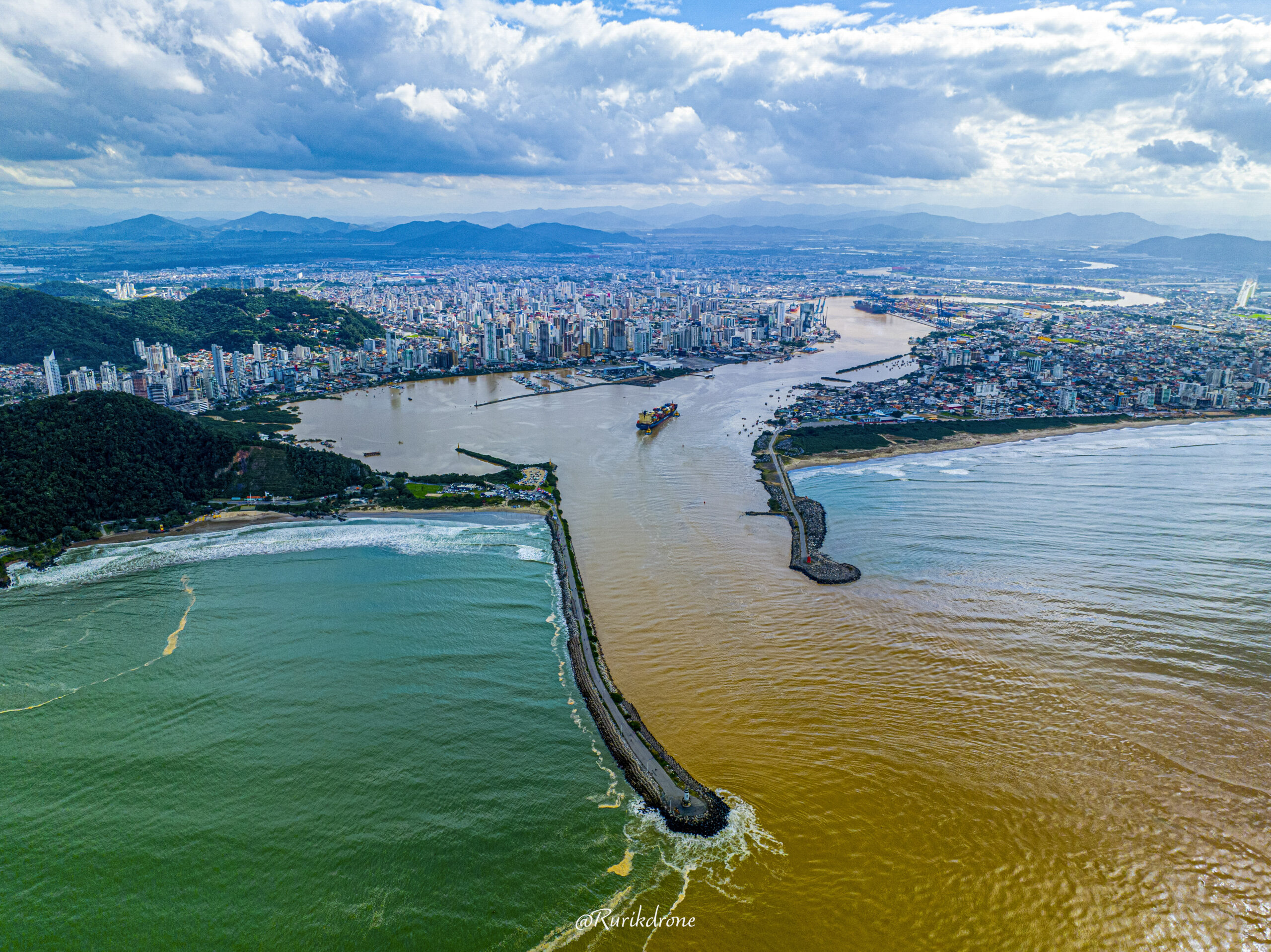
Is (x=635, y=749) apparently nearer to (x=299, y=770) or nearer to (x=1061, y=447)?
(x=299, y=770)

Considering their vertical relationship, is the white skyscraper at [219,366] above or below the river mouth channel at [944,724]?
above

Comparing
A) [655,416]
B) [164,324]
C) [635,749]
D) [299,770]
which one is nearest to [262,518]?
[299,770]

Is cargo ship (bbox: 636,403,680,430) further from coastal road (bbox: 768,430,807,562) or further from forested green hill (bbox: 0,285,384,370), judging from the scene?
forested green hill (bbox: 0,285,384,370)

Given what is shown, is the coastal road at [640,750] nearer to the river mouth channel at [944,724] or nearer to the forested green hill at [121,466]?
the river mouth channel at [944,724]

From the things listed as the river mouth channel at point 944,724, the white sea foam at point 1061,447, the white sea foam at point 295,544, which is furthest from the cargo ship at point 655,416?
the white sea foam at point 295,544

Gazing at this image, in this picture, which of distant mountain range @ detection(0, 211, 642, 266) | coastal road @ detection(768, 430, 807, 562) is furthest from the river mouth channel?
distant mountain range @ detection(0, 211, 642, 266)

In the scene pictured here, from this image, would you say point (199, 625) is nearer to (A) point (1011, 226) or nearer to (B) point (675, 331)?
(B) point (675, 331)

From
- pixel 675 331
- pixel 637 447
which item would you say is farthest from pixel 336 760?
pixel 675 331
